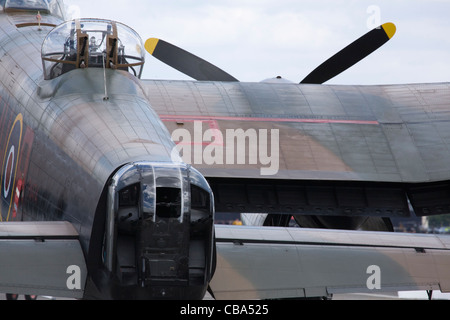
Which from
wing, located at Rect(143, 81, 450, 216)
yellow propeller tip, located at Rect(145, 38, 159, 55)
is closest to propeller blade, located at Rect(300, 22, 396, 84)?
wing, located at Rect(143, 81, 450, 216)

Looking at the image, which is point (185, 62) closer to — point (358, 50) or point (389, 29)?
point (358, 50)

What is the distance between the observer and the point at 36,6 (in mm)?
14766

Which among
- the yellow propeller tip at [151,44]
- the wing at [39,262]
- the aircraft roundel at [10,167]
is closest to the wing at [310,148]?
the yellow propeller tip at [151,44]

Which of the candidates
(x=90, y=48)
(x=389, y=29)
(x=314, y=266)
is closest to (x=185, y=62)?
(x=389, y=29)

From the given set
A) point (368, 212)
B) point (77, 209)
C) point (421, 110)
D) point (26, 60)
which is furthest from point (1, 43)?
point (421, 110)

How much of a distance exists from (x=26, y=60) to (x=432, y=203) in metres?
11.3

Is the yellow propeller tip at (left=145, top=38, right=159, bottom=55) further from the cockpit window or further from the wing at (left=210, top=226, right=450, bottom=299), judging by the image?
the wing at (left=210, top=226, right=450, bottom=299)

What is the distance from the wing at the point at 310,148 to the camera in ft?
60.2

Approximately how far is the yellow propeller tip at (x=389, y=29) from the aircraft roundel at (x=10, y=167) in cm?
1321

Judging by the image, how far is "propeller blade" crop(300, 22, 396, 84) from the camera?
2181 centimetres

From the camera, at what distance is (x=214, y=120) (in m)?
19.0

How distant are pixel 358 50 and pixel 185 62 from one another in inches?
184

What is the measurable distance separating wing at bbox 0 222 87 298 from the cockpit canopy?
123 inches

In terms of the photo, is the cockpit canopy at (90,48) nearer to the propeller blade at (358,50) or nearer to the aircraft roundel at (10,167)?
the aircraft roundel at (10,167)
